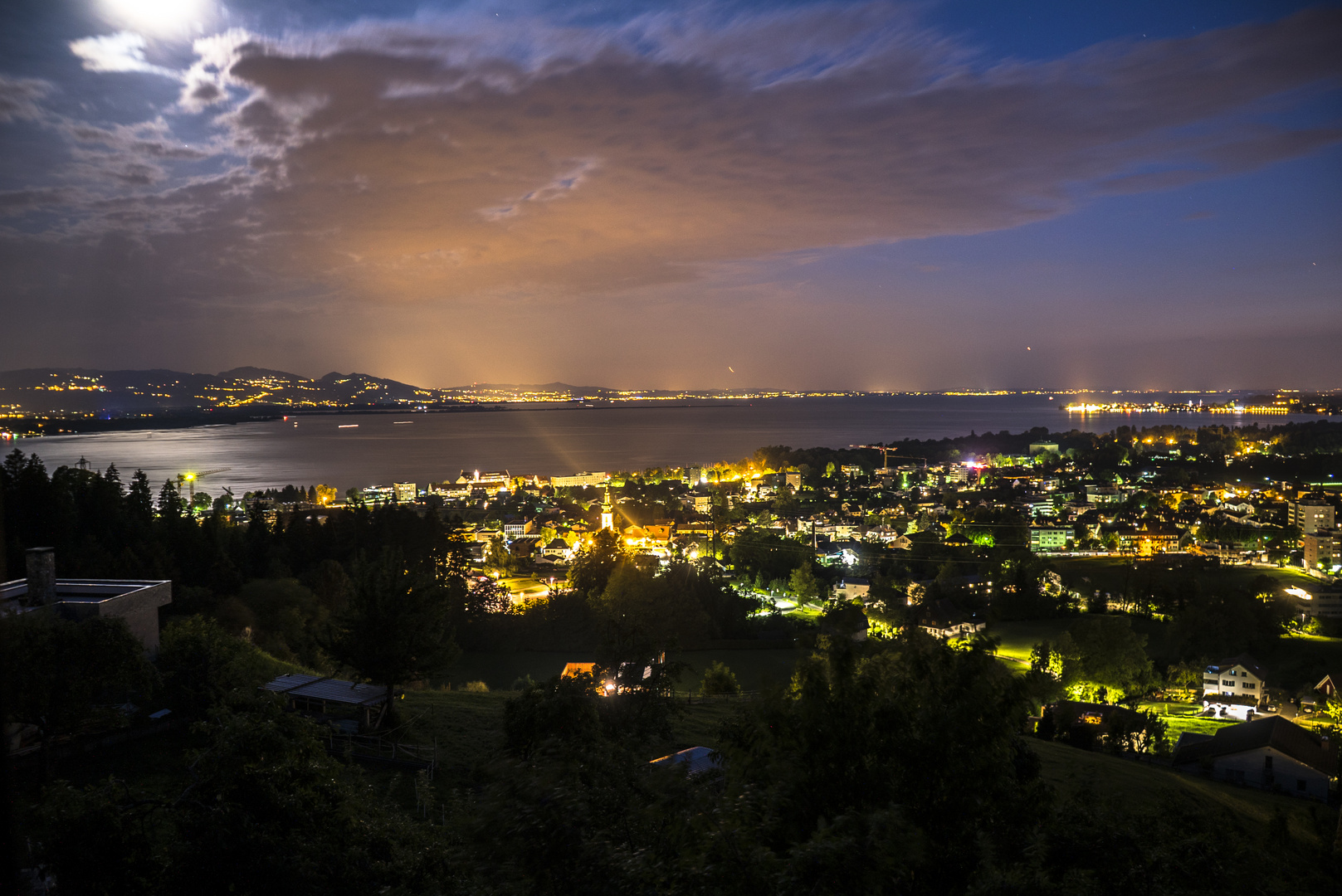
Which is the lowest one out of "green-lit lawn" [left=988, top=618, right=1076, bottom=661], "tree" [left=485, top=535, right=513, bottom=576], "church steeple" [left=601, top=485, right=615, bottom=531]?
"green-lit lawn" [left=988, top=618, right=1076, bottom=661]

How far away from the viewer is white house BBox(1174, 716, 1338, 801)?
1010cm

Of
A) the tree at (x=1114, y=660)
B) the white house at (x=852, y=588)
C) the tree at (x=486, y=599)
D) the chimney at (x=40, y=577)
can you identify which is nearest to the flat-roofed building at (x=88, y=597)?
the chimney at (x=40, y=577)

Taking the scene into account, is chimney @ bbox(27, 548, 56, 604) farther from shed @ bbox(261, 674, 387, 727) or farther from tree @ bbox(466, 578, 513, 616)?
tree @ bbox(466, 578, 513, 616)

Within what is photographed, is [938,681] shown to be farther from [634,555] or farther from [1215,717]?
[634,555]

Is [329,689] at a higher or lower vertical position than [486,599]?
higher

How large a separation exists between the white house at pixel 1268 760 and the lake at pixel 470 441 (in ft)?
114

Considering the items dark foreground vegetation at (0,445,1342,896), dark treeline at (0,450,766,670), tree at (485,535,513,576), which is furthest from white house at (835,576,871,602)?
dark foreground vegetation at (0,445,1342,896)

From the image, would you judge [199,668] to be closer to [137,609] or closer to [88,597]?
[137,609]

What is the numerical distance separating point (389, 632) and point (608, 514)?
23050 mm

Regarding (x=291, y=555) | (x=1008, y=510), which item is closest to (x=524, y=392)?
(x=1008, y=510)

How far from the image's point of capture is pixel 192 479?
3394 centimetres

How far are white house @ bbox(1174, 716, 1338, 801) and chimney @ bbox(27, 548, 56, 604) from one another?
13.2 m

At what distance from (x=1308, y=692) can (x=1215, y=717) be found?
276 cm

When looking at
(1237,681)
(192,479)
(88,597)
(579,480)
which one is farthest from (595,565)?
(192,479)
